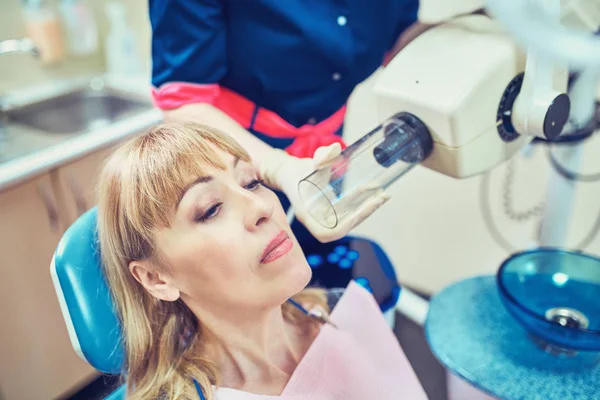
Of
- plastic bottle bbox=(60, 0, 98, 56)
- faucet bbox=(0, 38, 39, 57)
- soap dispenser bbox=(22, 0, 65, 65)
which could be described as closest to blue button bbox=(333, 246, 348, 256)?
faucet bbox=(0, 38, 39, 57)

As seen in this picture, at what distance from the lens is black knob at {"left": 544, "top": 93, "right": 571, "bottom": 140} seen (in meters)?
0.73

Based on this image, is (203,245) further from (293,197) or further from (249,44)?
(249,44)

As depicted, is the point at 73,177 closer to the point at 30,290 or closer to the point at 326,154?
the point at 30,290

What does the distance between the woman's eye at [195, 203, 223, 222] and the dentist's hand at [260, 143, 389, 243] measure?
0.31 ft

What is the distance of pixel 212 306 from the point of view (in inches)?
27.2

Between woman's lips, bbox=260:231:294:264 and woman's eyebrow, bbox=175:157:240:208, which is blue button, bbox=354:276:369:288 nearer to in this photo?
woman's lips, bbox=260:231:294:264

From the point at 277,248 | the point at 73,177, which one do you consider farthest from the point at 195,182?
the point at 73,177

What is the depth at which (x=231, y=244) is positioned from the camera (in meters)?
0.63

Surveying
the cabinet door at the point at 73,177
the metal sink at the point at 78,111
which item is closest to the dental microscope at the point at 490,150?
the cabinet door at the point at 73,177

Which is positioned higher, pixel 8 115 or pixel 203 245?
pixel 203 245

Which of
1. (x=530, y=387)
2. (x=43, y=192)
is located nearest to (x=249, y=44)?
(x=530, y=387)

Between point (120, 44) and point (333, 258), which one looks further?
point (120, 44)

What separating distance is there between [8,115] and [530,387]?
153 centimetres

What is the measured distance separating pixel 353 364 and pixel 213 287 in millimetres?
230
